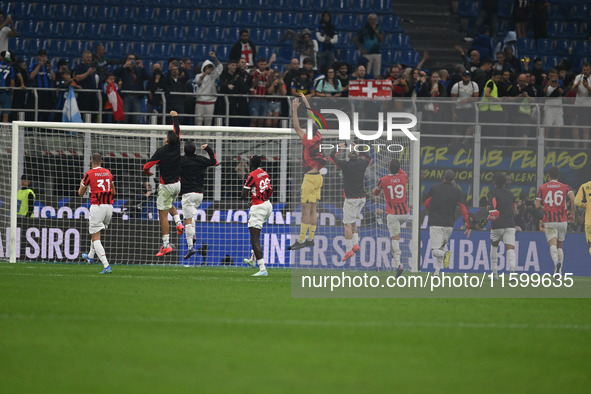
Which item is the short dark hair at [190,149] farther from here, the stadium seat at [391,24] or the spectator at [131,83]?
the stadium seat at [391,24]

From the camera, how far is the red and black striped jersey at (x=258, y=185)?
47.1ft

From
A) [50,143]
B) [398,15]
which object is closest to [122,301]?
[50,143]

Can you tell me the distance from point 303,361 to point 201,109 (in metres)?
13.4

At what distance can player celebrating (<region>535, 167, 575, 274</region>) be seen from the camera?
16062 mm

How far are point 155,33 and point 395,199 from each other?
12559 millimetres

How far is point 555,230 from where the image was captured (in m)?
16.4

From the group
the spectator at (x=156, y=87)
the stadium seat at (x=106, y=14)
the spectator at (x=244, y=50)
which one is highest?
the stadium seat at (x=106, y=14)

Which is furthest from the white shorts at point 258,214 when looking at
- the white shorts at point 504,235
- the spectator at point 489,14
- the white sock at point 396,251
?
the spectator at point 489,14

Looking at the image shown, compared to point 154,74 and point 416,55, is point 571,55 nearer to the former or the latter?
point 416,55

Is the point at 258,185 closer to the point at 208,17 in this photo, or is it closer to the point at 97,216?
the point at 97,216

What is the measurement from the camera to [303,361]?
22.4 feet

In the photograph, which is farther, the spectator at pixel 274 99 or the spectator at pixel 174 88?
the spectator at pixel 274 99

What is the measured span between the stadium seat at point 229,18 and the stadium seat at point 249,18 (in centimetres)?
16

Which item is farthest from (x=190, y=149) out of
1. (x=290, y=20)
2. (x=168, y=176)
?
(x=290, y=20)
